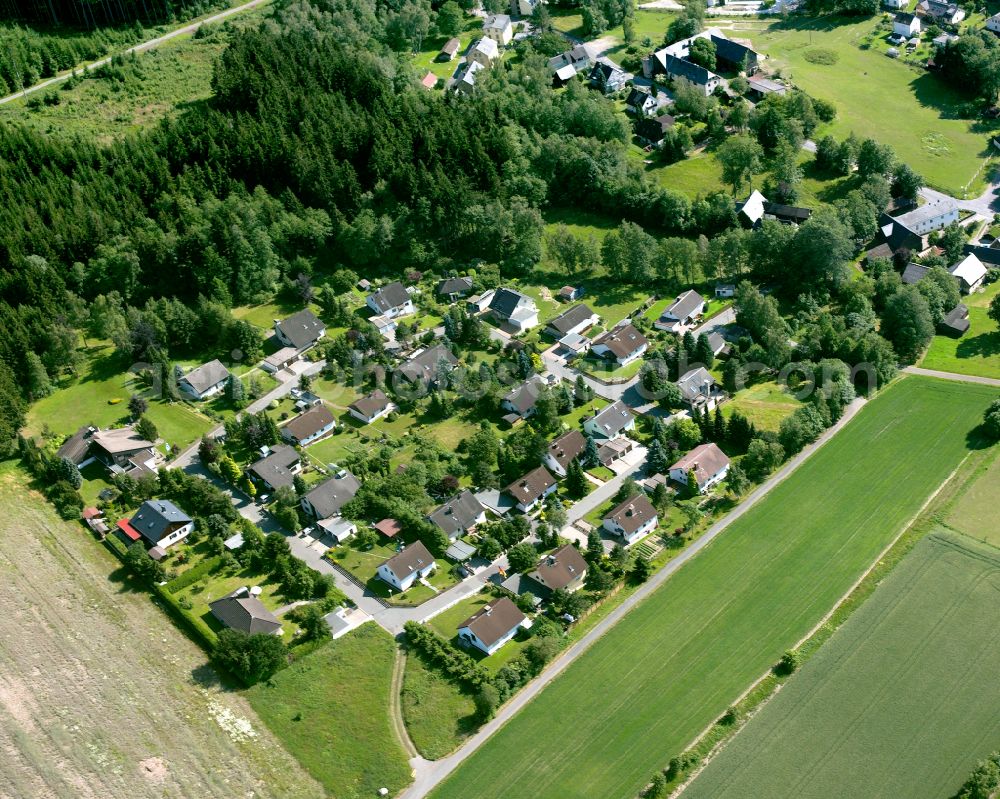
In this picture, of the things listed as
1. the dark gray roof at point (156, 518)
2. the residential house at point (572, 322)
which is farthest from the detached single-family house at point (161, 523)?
the residential house at point (572, 322)

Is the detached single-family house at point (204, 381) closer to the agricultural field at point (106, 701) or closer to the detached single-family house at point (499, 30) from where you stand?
the agricultural field at point (106, 701)

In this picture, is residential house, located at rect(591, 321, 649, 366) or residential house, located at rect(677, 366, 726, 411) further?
residential house, located at rect(591, 321, 649, 366)

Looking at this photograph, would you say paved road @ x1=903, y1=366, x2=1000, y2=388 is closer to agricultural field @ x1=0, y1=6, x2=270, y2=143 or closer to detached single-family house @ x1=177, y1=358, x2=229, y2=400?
detached single-family house @ x1=177, y1=358, x2=229, y2=400

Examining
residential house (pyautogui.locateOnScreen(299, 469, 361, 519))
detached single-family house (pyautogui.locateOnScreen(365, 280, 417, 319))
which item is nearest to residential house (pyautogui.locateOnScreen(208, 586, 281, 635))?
residential house (pyautogui.locateOnScreen(299, 469, 361, 519))

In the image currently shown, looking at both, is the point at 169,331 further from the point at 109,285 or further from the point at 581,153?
the point at 581,153

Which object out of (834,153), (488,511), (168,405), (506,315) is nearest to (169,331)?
(168,405)
